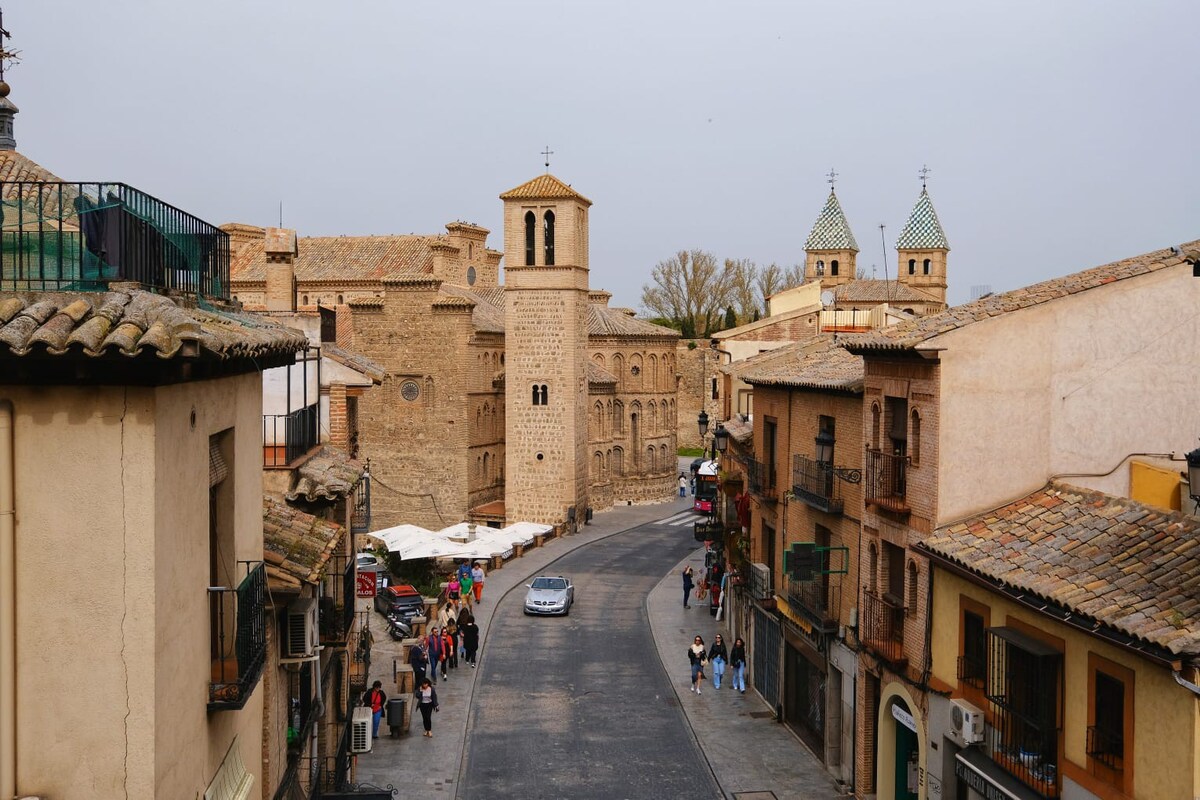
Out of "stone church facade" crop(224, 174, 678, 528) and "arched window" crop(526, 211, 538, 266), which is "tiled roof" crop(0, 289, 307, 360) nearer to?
"stone church facade" crop(224, 174, 678, 528)

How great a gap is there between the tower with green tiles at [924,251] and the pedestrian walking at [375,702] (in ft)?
257

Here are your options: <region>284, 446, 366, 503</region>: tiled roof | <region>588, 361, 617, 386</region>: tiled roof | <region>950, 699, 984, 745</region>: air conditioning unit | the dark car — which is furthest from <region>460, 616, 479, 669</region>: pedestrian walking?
<region>588, 361, 617, 386</region>: tiled roof

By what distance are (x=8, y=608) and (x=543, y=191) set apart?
47955 millimetres

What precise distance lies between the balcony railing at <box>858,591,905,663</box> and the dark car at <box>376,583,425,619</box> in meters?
17.0

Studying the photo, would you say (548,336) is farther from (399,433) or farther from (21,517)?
(21,517)

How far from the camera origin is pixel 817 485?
21141 millimetres

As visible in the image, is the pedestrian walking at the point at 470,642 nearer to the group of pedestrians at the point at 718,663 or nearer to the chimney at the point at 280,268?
the group of pedestrians at the point at 718,663

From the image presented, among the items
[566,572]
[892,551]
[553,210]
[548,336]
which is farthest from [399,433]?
[892,551]

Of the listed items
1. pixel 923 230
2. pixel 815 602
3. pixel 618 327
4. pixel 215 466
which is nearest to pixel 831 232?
pixel 923 230

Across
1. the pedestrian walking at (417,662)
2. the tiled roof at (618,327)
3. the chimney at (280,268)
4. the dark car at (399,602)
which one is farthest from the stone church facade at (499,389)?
the chimney at (280,268)

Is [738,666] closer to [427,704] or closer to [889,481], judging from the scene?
[427,704]

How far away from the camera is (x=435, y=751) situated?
22609mm

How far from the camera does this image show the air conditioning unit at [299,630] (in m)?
12.2

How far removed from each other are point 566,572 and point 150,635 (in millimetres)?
35994
